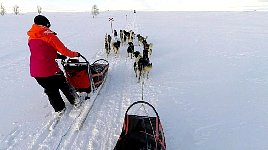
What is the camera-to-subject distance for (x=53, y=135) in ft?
→ 11.6

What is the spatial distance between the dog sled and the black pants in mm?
1334

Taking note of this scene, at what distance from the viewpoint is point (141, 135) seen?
2.78 meters

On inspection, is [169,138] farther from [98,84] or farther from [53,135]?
[98,84]

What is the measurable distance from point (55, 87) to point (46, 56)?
19.3 inches

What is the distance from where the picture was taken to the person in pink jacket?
3.62 metres

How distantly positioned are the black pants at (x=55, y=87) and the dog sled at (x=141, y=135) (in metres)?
1.33

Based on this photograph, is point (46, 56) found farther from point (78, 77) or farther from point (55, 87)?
point (78, 77)

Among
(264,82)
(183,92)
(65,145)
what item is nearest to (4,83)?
(65,145)

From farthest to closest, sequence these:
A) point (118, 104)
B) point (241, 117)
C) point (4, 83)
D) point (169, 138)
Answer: point (4, 83), point (118, 104), point (241, 117), point (169, 138)

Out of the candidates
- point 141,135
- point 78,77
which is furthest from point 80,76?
point 141,135

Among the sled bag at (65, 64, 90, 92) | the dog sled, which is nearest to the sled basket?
the sled bag at (65, 64, 90, 92)

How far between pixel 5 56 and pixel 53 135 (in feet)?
20.9

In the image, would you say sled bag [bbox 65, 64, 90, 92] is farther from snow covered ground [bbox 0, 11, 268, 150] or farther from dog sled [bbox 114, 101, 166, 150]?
dog sled [bbox 114, 101, 166, 150]

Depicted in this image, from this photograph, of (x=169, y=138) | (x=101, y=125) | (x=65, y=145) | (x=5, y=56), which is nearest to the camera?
(x=65, y=145)
